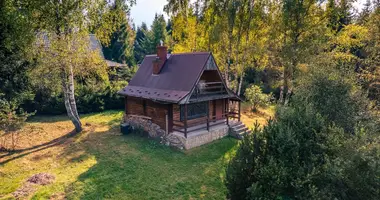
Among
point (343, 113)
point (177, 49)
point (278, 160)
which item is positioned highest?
point (177, 49)

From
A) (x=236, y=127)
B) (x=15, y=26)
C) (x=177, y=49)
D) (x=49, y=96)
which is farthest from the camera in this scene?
(x=177, y=49)

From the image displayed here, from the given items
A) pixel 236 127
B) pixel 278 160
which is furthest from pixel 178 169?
pixel 236 127

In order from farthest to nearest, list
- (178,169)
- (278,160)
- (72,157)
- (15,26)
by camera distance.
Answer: (72,157) < (178,169) < (15,26) < (278,160)

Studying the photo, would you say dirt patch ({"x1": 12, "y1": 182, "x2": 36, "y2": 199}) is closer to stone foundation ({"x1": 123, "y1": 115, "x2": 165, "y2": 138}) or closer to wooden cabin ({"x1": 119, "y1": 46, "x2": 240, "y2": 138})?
stone foundation ({"x1": 123, "y1": 115, "x2": 165, "y2": 138})

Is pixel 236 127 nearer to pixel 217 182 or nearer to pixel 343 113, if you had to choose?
pixel 217 182

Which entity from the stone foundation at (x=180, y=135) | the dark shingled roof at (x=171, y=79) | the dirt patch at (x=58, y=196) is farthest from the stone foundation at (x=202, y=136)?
the dirt patch at (x=58, y=196)

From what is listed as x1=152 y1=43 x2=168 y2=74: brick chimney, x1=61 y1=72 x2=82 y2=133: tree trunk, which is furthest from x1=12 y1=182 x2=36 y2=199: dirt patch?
x1=152 y1=43 x2=168 y2=74: brick chimney
